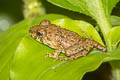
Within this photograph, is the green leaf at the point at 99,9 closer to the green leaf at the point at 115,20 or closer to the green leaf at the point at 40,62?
the green leaf at the point at 40,62

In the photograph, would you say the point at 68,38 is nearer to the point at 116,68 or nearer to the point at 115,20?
the point at 115,20

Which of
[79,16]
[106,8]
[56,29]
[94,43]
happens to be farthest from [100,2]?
[79,16]

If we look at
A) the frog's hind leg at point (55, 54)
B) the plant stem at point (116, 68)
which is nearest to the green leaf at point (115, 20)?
the plant stem at point (116, 68)

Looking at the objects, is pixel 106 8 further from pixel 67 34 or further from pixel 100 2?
pixel 67 34

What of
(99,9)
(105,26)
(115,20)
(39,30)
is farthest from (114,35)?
(39,30)

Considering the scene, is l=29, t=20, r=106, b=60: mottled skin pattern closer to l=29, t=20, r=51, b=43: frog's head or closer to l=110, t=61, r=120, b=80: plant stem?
l=29, t=20, r=51, b=43: frog's head

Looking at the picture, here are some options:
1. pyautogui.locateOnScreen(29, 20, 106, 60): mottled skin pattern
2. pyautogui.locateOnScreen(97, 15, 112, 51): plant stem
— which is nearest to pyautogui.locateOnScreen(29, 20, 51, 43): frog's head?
pyautogui.locateOnScreen(29, 20, 106, 60): mottled skin pattern
